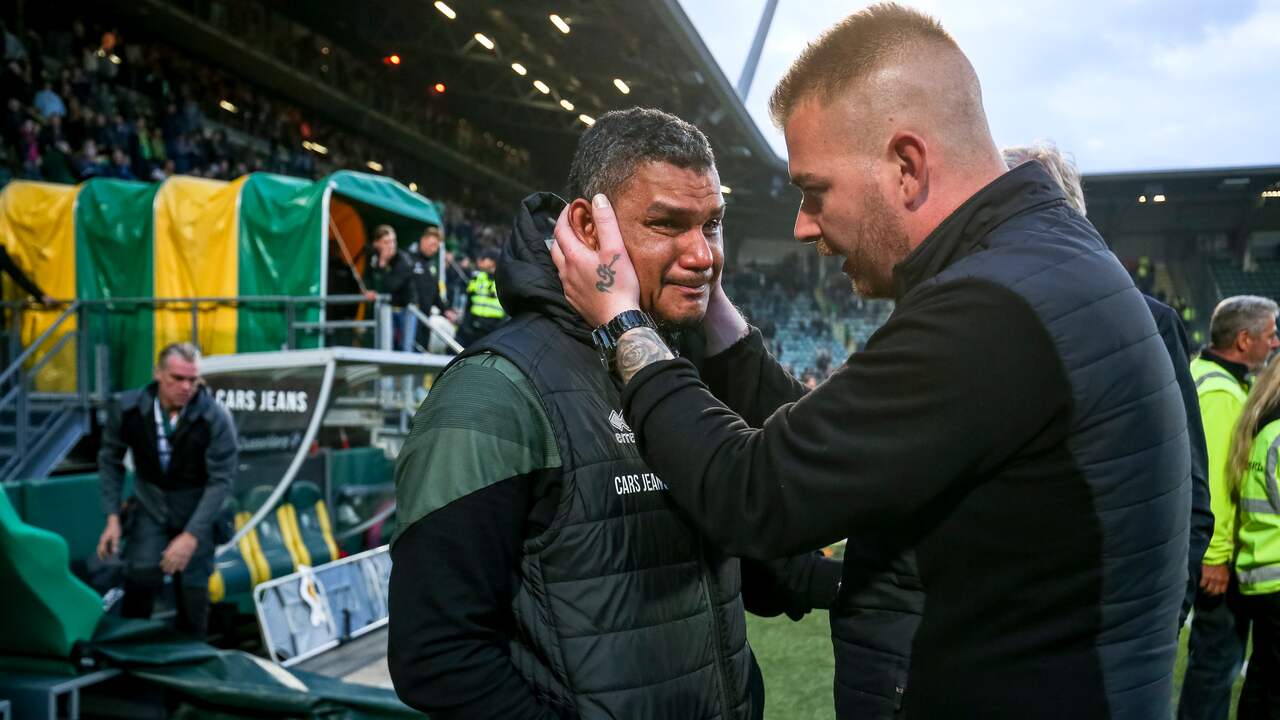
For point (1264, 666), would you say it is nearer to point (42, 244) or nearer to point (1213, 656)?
point (1213, 656)

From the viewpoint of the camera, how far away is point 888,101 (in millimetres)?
1366

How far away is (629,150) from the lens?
1674 millimetres

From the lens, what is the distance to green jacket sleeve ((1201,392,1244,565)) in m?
3.63

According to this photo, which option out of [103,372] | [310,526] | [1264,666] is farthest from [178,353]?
[1264,666]

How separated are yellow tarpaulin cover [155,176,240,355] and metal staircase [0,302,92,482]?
2.56ft

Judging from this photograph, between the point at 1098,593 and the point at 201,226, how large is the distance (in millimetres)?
8562

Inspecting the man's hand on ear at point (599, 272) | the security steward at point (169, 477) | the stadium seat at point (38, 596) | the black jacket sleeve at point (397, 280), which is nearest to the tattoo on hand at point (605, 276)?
the man's hand on ear at point (599, 272)

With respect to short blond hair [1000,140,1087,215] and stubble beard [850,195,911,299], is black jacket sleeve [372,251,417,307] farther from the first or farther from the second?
stubble beard [850,195,911,299]

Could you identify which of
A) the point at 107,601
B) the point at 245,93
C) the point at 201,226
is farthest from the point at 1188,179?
the point at 107,601

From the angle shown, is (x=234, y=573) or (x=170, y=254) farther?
(x=170, y=254)

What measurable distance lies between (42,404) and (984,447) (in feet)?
30.0

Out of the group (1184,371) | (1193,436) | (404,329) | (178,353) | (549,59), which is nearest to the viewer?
(1184,371)

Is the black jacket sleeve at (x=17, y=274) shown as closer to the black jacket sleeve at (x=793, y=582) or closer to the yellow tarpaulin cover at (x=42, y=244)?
the yellow tarpaulin cover at (x=42, y=244)

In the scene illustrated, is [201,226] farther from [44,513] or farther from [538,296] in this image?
[538,296]
